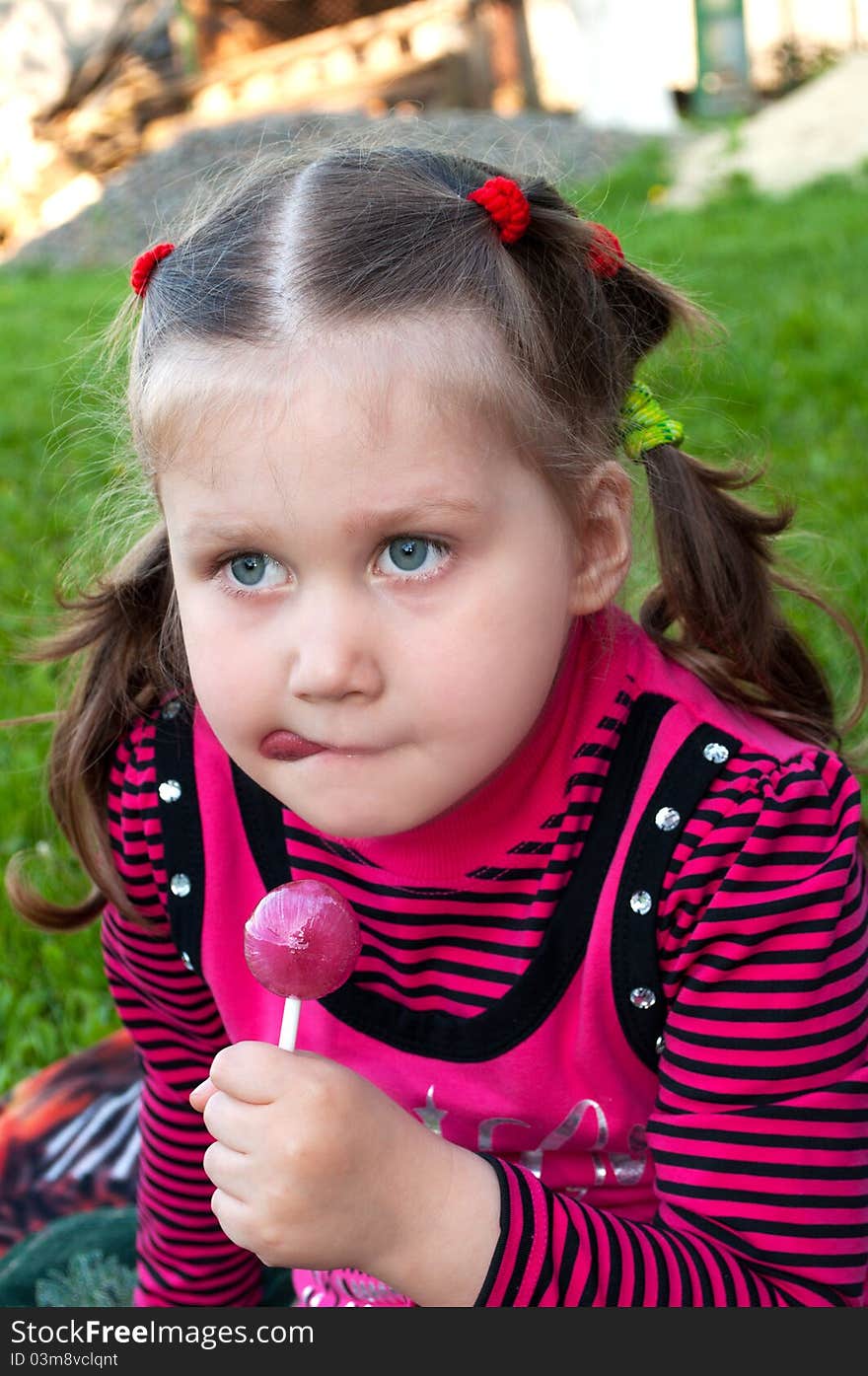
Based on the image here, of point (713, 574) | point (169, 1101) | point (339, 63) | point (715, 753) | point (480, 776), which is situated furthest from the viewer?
point (339, 63)

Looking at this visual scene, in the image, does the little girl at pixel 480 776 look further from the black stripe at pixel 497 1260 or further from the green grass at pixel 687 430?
the green grass at pixel 687 430

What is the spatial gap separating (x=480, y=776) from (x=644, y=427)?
43cm

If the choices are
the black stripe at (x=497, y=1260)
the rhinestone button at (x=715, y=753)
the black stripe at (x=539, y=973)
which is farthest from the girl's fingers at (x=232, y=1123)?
the rhinestone button at (x=715, y=753)

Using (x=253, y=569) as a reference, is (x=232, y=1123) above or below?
below

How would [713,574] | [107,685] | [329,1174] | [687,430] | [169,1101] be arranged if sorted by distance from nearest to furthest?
1. [329,1174]
2. [713,574]
3. [107,685]
4. [169,1101]
5. [687,430]

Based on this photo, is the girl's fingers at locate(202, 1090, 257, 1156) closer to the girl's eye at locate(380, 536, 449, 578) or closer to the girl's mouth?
the girl's mouth

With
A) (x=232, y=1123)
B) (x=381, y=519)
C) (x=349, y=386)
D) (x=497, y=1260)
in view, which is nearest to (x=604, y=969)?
(x=497, y=1260)

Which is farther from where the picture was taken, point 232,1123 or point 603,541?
point 603,541

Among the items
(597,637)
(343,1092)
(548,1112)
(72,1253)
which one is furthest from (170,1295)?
(597,637)

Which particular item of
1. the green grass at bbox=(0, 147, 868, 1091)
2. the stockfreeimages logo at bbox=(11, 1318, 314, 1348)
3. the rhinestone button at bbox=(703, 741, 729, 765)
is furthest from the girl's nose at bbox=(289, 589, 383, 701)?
the stockfreeimages logo at bbox=(11, 1318, 314, 1348)

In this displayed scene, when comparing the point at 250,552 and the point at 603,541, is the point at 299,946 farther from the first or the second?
the point at 603,541

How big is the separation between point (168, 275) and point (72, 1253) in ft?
4.31

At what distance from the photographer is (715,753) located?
4.86 feet

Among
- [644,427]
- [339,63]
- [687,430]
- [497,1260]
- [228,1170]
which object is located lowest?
[339,63]
